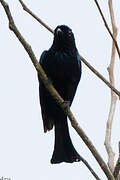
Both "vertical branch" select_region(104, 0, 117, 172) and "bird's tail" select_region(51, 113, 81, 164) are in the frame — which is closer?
"vertical branch" select_region(104, 0, 117, 172)

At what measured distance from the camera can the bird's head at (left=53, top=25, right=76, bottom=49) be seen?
4.61 metres

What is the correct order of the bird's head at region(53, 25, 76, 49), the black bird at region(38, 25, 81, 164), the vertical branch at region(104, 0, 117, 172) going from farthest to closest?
the bird's head at region(53, 25, 76, 49)
the black bird at region(38, 25, 81, 164)
the vertical branch at region(104, 0, 117, 172)

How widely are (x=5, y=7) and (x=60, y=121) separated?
2.28 metres

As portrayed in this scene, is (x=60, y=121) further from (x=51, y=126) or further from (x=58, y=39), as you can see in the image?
(x=58, y=39)

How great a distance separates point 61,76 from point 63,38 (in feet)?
1.37

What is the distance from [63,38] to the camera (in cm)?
462

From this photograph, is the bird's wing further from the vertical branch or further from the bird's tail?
the vertical branch

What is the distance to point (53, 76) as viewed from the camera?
447 centimetres

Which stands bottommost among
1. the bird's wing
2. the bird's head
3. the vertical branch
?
the vertical branch

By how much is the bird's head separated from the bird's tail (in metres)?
0.74

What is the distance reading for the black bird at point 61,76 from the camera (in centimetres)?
448

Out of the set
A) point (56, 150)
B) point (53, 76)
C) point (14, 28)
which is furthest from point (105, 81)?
point (56, 150)

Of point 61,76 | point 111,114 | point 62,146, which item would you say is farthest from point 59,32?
point 111,114

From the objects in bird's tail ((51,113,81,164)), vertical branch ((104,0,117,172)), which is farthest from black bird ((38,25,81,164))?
vertical branch ((104,0,117,172))
